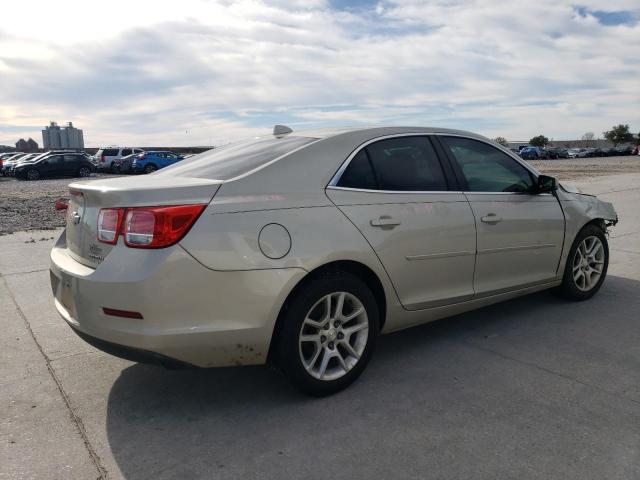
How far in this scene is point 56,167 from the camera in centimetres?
3120

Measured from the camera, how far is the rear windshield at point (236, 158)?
3389 mm

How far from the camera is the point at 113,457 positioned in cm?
273

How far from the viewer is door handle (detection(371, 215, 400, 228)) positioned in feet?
11.3

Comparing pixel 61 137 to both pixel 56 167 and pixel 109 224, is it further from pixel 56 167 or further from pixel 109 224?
pixel 109 224

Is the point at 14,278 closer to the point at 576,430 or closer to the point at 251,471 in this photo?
the point at 251,471

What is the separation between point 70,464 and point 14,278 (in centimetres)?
430

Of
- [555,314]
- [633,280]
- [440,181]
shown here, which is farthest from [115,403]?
[633,280]

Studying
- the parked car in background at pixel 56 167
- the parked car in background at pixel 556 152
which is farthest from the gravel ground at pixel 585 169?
the parked car in background at pixel 56 167

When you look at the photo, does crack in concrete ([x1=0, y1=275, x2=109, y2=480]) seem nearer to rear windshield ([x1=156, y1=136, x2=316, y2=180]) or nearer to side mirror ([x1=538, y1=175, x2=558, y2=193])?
rear windshield ([x1=156, y1=136, x2=316, y2=180])

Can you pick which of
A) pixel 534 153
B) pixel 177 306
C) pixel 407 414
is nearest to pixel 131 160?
pixel 177 306

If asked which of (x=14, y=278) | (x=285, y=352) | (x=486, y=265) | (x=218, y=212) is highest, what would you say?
(x=218, y=212)

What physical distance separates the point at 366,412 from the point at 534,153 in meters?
61.0

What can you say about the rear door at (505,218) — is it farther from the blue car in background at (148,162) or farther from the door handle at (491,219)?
the blue car in background at (148,162)

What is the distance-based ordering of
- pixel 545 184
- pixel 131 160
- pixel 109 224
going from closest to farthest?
pixel 109 224 < pixel 545 184 < pixel 131 160
